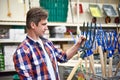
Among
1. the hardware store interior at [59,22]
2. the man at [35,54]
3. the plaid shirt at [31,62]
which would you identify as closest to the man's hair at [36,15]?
the man at [35,54]

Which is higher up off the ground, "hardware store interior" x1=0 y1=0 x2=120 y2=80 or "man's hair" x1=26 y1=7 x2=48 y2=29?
"man's hair" x1=26 y1=7 x2=48 y2=29

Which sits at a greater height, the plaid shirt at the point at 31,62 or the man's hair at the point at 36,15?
the man's hair at the point at 36,15

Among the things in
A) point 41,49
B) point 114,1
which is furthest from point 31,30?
point 114,1

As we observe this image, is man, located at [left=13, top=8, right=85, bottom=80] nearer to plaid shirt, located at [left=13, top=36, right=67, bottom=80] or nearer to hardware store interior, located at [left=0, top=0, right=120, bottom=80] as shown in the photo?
plaid shirt, located at [left=13, top=36, right=67, bottom=80]

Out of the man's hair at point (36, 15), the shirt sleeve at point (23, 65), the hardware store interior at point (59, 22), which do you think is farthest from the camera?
the hardware store interior at point (59, 22)

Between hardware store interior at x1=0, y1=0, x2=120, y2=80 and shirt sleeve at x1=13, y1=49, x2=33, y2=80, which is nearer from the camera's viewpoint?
shirt sleeve at x1=13, y1=49, x2=33, y2=80

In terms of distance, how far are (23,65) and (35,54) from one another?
120mm

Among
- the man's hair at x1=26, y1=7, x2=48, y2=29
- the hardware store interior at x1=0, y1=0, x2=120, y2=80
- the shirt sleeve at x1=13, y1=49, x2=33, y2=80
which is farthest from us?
the hardware store interior at x1=0, y1=0, x2=120, y2=80

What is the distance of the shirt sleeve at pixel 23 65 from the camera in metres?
1.50

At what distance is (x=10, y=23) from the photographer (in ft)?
10.6

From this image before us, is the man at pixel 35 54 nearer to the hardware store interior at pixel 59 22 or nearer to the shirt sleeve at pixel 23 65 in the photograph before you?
the shirt sleeve at pixel 23 65

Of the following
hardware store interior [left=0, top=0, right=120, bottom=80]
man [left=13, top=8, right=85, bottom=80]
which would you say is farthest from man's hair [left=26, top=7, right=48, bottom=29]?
hardware store interior [left=0, top=0, right=120, bottom=80]

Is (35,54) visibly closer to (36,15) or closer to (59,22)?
(36,15)

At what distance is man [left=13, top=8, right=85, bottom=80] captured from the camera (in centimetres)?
153
